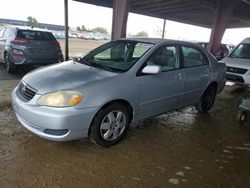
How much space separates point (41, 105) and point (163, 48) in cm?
214

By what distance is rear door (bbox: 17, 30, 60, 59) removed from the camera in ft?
23.3

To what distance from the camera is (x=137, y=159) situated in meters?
3.06

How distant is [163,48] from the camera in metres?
3.88

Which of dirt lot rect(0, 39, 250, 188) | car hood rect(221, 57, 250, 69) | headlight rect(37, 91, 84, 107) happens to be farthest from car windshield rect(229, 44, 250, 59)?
headlight rect(37, 91, 84, 107)

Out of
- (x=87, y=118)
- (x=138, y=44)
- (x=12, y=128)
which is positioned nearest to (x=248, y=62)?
(x=138, y=44)

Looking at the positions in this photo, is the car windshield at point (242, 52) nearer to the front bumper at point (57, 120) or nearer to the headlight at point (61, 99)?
the front bumper at point (57, 120)

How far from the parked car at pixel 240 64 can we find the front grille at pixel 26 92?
635 cm

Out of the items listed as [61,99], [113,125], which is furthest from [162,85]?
[61,99]

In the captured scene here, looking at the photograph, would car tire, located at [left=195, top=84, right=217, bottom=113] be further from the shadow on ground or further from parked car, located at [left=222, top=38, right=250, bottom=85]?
the shadow on ground

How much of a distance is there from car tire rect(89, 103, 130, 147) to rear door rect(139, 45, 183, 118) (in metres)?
0.37

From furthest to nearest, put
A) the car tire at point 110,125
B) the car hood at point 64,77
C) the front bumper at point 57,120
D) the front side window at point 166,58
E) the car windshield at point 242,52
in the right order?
1. the car windshield at point 242,52
2. the front side window at point 166,58
3. the car tire at point 110,125
4. the car hood at point 64,77
5. the front bumper at point 57,120

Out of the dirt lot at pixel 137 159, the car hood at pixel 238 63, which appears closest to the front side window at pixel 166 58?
the dirt lot at pixel 137 159

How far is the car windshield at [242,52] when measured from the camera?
797 centimetres

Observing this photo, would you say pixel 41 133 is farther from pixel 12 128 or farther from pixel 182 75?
pixel 182 75
